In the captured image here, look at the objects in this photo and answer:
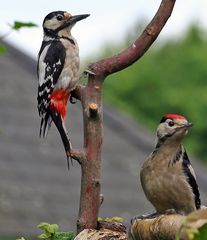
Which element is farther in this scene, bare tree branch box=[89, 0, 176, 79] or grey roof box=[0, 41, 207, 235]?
grey roof box=[0, 41, 207, 235]

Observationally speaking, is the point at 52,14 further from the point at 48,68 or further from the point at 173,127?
the point at 173,127

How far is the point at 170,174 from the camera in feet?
18.6

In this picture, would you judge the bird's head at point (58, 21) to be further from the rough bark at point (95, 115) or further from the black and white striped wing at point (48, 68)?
the rough bark at point (95, 115)

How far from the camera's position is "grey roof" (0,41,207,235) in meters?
14.0

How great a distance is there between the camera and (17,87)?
17.4 meters

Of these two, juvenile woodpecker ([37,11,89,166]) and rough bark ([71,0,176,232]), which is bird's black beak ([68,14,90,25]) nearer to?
juvenile woodpecker ([37,11,89,166])

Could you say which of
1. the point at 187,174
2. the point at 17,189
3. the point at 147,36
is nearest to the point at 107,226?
the point at 147,36

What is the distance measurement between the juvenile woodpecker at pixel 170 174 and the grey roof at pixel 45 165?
7364 mm

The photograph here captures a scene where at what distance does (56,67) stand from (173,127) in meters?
1.31

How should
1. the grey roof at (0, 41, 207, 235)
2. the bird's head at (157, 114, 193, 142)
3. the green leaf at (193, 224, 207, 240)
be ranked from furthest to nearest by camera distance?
the grey roof at (0, 41, 207, 235) → the bird's head at (157, 114, 193, 142) → the green leaf at (193, 224, 207, 240)

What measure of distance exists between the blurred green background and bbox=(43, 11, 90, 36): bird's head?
93.4 ft

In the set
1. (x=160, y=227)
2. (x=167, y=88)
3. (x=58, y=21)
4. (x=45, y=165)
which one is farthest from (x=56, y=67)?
(x=167, y=88)

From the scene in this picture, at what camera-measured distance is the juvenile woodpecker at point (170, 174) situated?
5.48 m

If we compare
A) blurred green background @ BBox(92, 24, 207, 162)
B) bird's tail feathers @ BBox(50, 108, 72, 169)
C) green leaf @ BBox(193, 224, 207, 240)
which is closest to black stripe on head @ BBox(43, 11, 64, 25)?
bird's tail feathers @ BBox(50, 108, 72, 169)
